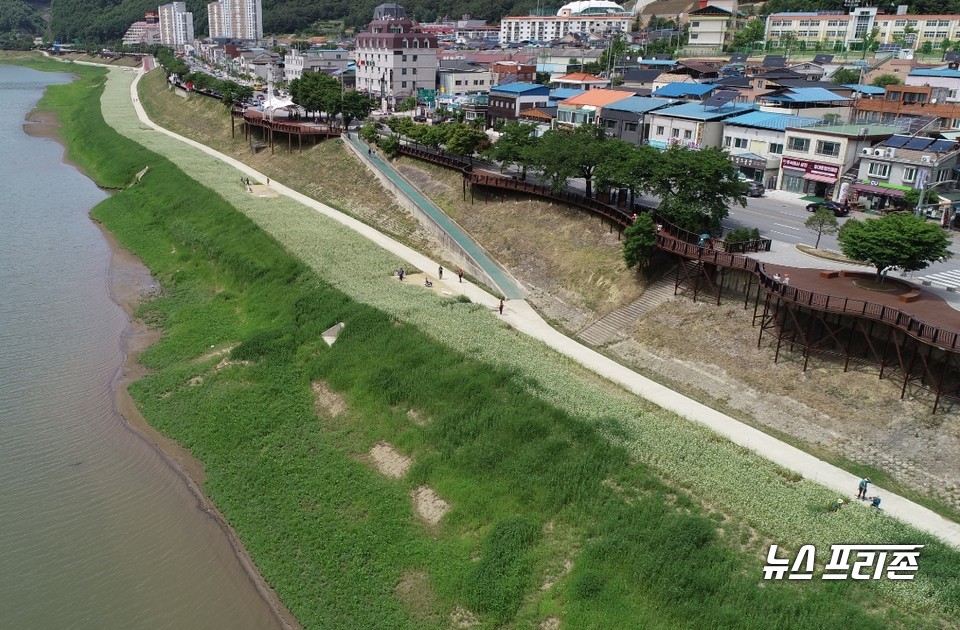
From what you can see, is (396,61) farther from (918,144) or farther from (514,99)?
(918,144)

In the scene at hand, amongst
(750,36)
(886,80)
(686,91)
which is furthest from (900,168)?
(750,36)

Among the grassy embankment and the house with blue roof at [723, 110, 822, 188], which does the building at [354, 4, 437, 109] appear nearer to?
the house with blue roof at [723, 110, 822, 188]

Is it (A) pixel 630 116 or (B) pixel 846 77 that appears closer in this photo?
(A) pixel 630 116

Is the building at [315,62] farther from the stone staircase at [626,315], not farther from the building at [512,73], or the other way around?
the stone staircase at [626,315]

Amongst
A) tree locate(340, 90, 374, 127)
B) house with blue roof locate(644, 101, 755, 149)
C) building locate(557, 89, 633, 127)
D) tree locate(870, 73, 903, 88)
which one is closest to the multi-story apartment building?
tree locate(870, 73, 903, 88)

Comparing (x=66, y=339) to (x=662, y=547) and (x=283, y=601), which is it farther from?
(x=662, y=547)

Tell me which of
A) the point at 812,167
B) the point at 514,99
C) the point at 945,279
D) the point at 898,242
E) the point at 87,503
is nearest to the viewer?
the point at 87,503

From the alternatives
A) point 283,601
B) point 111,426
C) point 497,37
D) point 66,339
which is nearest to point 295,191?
point 66,339
